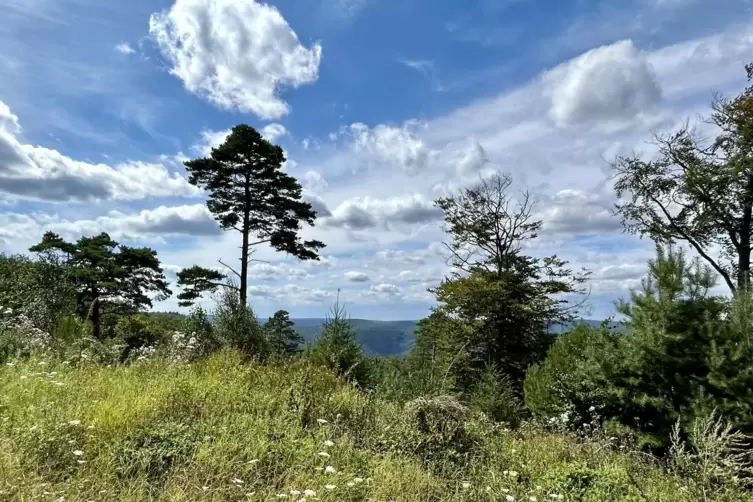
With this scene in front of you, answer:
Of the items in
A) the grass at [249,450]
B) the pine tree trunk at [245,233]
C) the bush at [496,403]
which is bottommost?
the bush at [496,403]

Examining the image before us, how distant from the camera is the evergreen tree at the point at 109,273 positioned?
2516cm

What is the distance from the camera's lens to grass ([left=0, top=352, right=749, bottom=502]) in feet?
9.83

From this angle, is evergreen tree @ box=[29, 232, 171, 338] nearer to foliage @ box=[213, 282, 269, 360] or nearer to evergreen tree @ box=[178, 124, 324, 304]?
evergreen tree @ box=[178, 124, 324, 304]

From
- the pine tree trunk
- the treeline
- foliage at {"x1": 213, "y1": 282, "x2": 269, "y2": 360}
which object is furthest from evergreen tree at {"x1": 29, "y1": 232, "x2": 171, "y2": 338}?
foliage at {"x1": 213, "y1": 282, "x2": 269, "y2": 360}

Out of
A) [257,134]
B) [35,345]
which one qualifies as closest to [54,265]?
[257,134]

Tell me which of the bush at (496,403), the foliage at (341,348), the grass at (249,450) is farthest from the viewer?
the bush at (496,403)

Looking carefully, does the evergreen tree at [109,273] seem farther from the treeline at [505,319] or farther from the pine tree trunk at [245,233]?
the pine tree trunk at [245,233]

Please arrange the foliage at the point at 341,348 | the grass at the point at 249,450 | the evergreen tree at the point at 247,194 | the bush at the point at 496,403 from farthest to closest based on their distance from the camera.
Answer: the evergreen tree at the point at 247,194 < the bush at the point at 496,403 < the foliage at the point at 341,348 < the grass at the point at 249,450

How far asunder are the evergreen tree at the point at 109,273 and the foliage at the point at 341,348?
756 inches

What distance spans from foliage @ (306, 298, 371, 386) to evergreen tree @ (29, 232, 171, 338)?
63.0 ft

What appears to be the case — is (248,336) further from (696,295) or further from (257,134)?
(257,134)

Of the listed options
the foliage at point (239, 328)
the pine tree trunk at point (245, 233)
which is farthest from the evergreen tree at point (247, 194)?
the foliage at point (239, 328)

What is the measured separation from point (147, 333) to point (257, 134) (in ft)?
54.1

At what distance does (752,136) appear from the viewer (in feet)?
44.3
